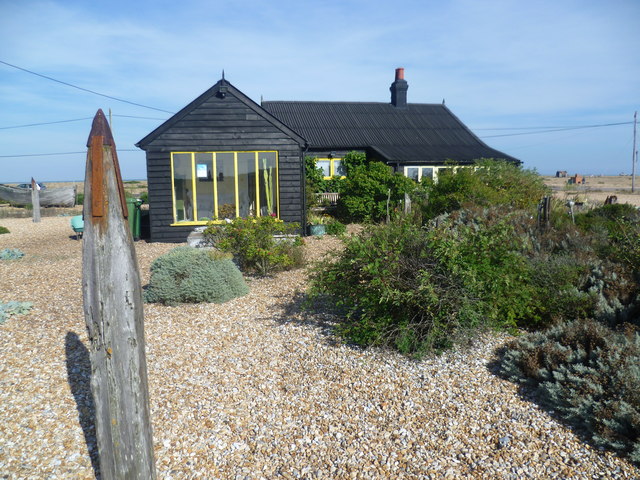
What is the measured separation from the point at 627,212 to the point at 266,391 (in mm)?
8562

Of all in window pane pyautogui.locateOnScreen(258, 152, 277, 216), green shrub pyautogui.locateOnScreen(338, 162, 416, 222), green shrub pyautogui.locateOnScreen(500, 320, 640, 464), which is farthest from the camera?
green shrub pyautogui.locateOnScreen(338, 162, 416, 222)

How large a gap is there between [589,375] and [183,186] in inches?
409

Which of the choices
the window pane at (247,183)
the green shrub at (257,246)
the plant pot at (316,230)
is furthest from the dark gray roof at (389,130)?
the green shrub at (257,246)

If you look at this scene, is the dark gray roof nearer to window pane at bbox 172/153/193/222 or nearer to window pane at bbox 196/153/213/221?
window pane at bbox 196/153/213/221

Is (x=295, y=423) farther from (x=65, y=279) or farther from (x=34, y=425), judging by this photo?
(x=65, y=279)

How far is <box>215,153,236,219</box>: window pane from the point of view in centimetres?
1241

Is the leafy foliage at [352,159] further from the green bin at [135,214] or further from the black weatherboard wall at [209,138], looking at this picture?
the green bin at [135,214]

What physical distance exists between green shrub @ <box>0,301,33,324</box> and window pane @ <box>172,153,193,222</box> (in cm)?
588

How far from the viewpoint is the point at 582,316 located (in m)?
5.59

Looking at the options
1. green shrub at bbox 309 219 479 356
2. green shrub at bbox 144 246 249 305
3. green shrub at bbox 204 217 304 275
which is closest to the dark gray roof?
green shrub at bbox 204 217 304 275

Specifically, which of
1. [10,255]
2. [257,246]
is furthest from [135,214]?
[257,246]

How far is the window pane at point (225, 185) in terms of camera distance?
12414 mm

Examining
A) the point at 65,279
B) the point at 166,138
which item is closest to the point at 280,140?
the point at 166,138

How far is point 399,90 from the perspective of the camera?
26453 millimetres
